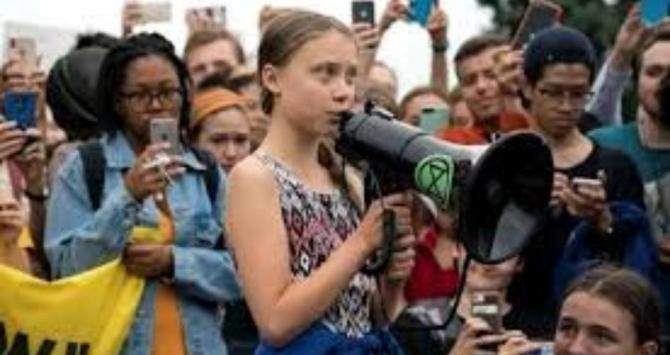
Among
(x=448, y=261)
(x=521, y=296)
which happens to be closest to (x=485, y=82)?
(x=448, y=261)

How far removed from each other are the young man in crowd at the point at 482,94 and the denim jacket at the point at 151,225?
1.53 meters

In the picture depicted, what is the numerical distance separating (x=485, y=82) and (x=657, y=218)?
1.55 metres

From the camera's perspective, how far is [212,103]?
8.05 metres

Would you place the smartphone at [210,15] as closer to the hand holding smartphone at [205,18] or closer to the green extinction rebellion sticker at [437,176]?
the hand holding smartphone at [205,18]

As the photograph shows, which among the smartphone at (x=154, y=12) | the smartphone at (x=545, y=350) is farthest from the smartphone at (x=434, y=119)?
the smartphone at (x=545, y=350)

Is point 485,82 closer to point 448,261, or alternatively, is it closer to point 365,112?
point 448,261

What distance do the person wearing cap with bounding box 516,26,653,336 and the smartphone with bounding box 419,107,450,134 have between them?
97 cm

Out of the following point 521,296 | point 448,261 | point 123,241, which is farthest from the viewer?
point 448,261

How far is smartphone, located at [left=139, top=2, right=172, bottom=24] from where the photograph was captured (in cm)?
944

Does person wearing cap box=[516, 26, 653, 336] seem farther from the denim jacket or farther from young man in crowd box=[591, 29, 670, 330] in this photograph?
the denim jacket

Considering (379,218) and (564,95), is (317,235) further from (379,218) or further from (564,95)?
(564,95)

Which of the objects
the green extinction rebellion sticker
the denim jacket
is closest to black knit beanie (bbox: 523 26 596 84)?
the denim jacket

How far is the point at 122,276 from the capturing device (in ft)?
22.5

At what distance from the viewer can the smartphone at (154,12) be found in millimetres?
9438
